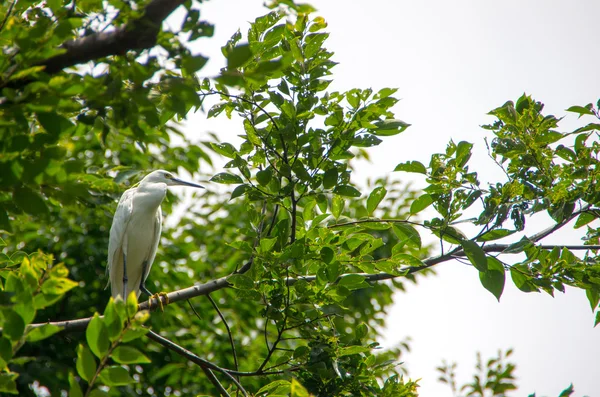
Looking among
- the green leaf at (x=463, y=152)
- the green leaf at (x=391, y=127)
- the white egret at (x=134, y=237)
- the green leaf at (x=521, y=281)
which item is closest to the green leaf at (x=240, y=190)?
the green leaf at (x=391, y=127)

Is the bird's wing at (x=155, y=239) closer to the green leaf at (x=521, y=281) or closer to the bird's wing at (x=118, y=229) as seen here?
the bird's wing at (x=118, y=229)

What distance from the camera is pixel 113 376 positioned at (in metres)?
1.62

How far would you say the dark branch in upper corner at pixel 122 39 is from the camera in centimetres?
166

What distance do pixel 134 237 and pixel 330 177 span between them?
10.6ft

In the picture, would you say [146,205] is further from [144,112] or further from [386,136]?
[144,112]

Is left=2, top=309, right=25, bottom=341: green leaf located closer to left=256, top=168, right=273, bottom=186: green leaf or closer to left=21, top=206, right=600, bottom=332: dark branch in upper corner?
left=21, top=206, right=600, bottom=332: dark branch in upper corner

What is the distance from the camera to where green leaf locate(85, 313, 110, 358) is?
1.60m

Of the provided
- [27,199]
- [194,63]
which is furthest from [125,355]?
[194,63]

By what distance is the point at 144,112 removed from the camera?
A: 1.76m

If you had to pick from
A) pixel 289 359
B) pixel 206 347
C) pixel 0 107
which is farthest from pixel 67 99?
pixel 206 347

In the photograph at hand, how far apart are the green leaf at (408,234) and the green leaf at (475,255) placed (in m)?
0.23

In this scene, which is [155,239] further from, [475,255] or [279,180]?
[475,255]

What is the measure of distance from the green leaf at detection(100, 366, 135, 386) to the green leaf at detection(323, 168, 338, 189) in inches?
56.8

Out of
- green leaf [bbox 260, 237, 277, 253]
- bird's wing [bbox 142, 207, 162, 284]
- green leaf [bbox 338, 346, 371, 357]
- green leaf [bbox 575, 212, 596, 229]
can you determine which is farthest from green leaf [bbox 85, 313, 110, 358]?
bird's wing [bbox 142, 207, 162, 284]
